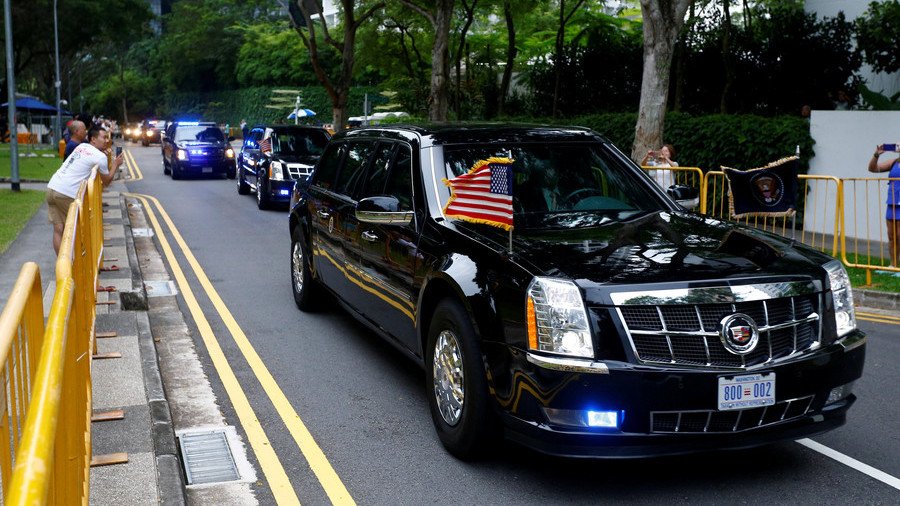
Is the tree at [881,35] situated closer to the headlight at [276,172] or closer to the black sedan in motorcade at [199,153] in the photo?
the headlight at [276,172]

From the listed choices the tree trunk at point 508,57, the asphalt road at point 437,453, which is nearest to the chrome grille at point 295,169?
the tree trunk at point 508,57

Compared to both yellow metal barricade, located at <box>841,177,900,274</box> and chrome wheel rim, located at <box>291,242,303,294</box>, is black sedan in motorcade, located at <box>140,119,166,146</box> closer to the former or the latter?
yellow metal barricade, located at <box>841,177,900,274</box>

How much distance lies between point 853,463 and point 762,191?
673cm

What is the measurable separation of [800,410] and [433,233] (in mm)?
2287

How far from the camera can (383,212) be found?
6316 mm

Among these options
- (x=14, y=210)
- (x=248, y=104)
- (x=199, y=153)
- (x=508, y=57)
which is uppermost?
(x=248, y=104)

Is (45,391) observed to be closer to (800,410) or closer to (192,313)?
(800,410)

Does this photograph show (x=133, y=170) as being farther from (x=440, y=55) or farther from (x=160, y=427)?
(x=160, y=427)

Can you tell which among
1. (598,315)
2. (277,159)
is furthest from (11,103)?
(598,315)

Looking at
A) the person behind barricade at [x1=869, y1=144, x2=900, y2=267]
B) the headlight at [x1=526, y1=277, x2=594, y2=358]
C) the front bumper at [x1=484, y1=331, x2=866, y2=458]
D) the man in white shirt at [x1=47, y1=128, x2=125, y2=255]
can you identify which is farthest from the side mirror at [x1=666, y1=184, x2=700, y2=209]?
the man in white shirt at [x1=47, y1=128, x2=125, y2=255]

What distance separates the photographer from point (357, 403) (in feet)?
21.8

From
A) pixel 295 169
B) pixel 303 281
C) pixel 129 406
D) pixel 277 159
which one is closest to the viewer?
pixel 129 406

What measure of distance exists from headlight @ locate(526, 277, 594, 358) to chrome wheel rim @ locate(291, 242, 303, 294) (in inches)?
199

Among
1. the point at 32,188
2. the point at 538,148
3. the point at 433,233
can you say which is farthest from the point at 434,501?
the point at 32,188
